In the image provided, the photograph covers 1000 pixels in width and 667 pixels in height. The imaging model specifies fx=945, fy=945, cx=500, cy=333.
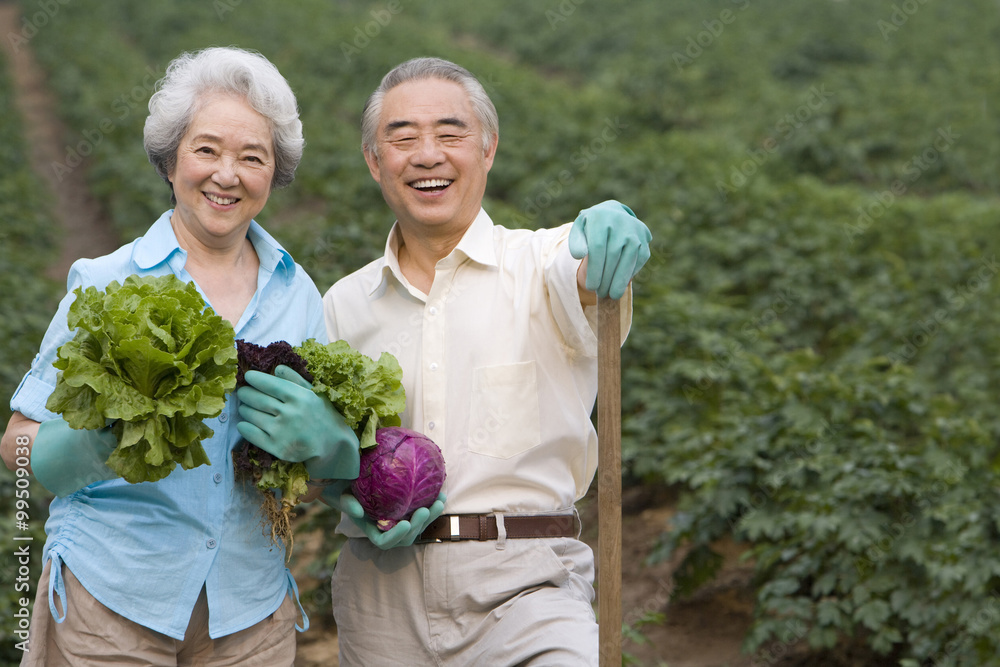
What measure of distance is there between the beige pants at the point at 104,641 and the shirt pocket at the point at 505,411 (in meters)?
0.78

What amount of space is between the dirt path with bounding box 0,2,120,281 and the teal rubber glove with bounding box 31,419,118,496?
774 cm

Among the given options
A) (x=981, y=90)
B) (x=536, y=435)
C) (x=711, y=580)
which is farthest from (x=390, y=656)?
(x=981, y=90)

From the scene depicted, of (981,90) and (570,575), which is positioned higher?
(981,90)

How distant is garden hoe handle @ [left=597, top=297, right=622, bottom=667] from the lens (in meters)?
2.28

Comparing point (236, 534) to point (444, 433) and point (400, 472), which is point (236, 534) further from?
point (444, 433)

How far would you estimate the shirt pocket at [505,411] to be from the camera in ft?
8.06

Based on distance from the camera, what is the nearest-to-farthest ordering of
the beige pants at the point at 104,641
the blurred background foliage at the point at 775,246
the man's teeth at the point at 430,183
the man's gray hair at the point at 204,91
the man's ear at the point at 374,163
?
the beige pants at the point at 104,641, the man's gray hair at the point at 204,91, the man's teeth at the point at 430,183, the man's ear at the point at 374,163, the blurred background foliage at the point at 775,246

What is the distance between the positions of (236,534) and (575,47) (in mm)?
22200

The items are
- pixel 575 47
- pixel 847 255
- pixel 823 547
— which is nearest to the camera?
pixel 823 547

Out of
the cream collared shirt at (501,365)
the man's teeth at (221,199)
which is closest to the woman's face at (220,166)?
the man's teeth at (221,199)

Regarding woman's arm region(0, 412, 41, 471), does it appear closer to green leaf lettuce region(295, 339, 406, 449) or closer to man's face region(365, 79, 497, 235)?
green leaf lettuce region(295, 339, 406, 449)

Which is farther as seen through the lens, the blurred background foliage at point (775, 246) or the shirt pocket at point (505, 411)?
the blurred background foliage at point (775, 246)

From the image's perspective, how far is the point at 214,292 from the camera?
93.7 inches

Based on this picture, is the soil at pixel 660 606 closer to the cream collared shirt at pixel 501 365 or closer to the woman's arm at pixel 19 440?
the cream collared shirt at pixel 501 365
